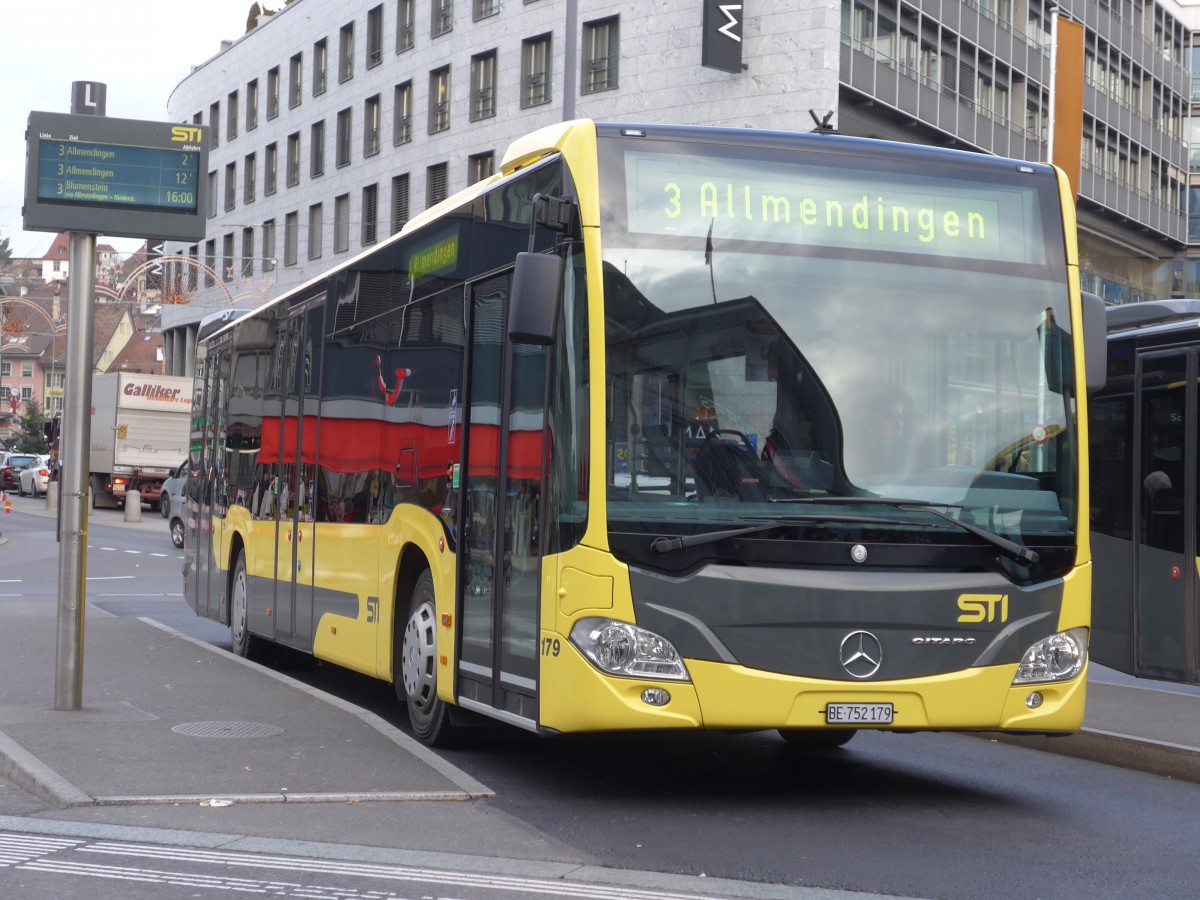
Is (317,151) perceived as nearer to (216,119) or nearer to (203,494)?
(216,119)

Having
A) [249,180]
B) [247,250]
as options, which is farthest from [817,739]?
[249,180]

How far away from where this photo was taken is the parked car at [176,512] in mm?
34875

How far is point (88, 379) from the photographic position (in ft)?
32.2

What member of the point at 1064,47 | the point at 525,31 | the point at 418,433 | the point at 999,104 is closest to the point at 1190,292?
the point at 999,104

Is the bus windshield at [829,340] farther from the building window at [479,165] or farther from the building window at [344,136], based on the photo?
the building window at [344,136]

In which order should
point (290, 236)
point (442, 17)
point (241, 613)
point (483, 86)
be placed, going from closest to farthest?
1. point (241, 613)
2. point (483, 86)
3. point (442, 17)
4. point (290, 236)

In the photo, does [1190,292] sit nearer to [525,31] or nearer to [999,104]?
[999,104]

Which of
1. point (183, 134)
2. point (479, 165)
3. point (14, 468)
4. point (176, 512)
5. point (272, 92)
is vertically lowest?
point (176, 512)

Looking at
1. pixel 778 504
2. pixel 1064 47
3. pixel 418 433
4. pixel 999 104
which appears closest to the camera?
pixel 778 504

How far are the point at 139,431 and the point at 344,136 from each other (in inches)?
457

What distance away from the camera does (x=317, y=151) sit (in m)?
57.0

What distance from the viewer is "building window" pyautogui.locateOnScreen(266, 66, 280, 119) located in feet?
200

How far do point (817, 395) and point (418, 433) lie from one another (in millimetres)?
2986

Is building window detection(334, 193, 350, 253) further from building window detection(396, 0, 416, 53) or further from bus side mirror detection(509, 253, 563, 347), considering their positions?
bus side mirror detection(509, 253, 563, 347)
